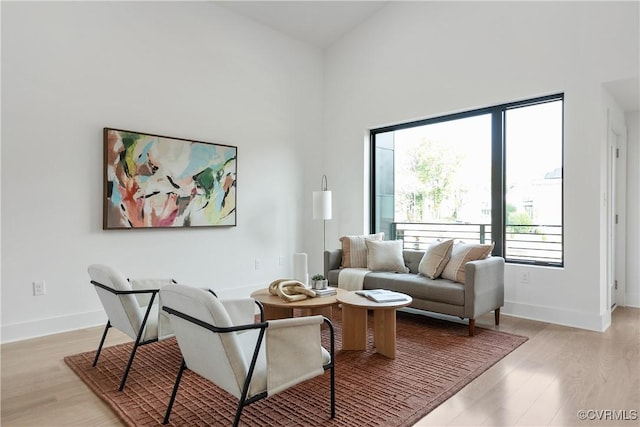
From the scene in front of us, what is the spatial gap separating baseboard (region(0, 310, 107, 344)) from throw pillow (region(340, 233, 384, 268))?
2713 millimetres

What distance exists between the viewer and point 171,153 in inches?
178

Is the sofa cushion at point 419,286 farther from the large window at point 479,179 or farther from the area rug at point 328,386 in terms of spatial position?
the large window at point 479,179

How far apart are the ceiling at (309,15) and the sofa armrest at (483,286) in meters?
3.81

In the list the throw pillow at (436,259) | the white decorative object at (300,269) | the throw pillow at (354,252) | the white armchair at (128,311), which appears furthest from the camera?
the throw pillow at (354,252)

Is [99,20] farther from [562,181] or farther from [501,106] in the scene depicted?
[562,181]

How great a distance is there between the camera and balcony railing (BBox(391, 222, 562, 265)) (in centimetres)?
418

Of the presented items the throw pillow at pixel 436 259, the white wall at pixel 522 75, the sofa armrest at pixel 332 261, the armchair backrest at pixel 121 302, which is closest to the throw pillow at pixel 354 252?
the sofa armrest at pixel 332 261

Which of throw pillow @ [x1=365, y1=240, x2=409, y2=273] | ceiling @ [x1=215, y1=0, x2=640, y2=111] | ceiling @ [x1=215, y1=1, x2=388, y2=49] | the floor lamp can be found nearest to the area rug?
throw pillow @ [x1=365, y1=240, x2=409, y2=273]

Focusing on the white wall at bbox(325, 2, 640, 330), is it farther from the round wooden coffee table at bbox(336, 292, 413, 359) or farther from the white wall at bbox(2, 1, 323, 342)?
the round wooden coffee table at bbox(336, 292, 413, 359)

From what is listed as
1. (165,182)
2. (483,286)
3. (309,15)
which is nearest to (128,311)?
(165,182)

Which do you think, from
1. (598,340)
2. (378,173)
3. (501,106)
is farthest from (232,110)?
(598,340)

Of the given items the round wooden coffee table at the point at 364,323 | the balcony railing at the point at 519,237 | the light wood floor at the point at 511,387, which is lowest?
the light wood floor at the point at 511,387

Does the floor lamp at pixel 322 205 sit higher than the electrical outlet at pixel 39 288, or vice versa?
the floor lamp at pixel 322 205

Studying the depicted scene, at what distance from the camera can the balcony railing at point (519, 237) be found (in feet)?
13.7
